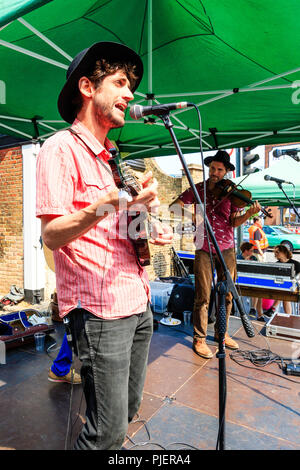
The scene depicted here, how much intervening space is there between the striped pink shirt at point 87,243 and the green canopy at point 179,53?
2.40 ft

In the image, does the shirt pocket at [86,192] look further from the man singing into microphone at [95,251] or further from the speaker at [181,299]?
the speaker at [181,299]

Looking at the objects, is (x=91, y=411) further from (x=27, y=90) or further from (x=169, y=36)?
(x=27, y=90)

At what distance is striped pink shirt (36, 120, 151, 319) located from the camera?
114 cm

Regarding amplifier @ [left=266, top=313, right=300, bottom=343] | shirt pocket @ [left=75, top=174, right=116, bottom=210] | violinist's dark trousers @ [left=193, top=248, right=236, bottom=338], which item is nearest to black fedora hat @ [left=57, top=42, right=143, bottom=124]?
shirt pocket @ [left=75, top=174, right=116, bottom=210]

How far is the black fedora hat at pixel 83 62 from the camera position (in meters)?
1.32

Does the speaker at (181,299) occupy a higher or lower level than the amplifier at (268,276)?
lower

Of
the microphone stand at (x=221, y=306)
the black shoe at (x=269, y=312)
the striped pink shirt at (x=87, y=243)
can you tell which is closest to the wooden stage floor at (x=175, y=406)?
the microphone stand at (x=221, y=306)

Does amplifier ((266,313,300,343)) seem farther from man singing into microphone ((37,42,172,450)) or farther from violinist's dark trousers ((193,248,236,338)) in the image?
man singing into microphone ((37,42,172,450))

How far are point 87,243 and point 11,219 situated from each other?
5.52 meters

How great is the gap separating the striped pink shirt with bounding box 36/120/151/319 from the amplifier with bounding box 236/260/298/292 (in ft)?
11.7

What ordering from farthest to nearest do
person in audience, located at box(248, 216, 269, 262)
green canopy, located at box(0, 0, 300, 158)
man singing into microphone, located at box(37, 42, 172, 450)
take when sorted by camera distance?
person in audience, located at box(248, 216, 269, 262) → green canopy, located at box(0, 0, 300, 158) → man singing into microphone, located at box(37, 42, 172, 450)

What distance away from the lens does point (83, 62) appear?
1324 mm

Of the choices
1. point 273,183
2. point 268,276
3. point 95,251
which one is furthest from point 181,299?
Result: point 95,251
